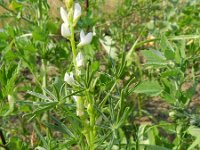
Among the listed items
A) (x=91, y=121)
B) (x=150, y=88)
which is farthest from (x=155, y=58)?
(x=91, y=121)

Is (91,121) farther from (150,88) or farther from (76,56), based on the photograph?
(150,88)

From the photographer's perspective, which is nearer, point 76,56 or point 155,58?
point 76,56

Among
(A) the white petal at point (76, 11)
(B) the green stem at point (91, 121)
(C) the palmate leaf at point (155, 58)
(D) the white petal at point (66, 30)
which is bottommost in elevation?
(B) the green stem at point (91, 121)

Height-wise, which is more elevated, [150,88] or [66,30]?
[66,30]

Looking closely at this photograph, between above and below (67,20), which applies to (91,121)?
below

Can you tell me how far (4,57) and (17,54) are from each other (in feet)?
0.12

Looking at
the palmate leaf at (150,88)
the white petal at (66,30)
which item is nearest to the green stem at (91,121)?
the white petal at (66,30)

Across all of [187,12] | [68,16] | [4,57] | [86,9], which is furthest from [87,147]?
[187,12]

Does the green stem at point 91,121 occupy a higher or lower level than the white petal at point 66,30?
lower

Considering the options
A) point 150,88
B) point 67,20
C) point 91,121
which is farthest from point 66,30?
point 150,88

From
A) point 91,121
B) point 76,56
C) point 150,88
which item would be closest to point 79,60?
point 76,56

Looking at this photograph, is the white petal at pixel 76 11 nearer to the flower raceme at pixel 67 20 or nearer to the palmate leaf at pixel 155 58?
the flower raceme at pixel 67 20

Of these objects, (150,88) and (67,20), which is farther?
(150,88)

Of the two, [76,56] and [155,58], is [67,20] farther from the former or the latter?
[155,58]
